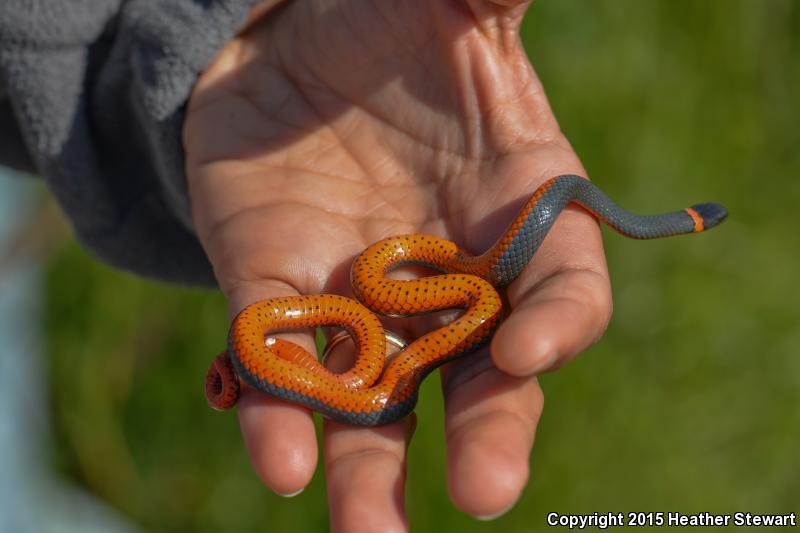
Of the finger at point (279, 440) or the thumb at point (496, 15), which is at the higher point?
the thumb at point (496, 15)

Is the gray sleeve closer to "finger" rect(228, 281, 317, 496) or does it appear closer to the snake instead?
the snake

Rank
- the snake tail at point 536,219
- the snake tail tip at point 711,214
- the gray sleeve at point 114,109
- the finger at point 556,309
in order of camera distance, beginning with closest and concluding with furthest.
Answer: the finger at point 556,309 < the snake tail at point 536,219 < the gray sleeve at point 114,109 < the snake tail tip at point 711,214

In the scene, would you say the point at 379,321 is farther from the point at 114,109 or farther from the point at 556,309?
the point at 114,109

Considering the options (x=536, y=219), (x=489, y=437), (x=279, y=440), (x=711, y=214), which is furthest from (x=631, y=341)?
(x=279, y=440)

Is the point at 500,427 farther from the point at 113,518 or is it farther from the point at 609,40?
the point at 609,40

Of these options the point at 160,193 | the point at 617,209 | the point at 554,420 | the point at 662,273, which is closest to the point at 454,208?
the point at 617,209

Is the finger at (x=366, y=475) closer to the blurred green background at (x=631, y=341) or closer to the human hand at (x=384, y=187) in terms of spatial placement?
the human hand at (x=384, y=187)

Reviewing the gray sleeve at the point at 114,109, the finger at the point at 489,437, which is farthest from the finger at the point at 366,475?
the gray sleeve at the point at 114,109
